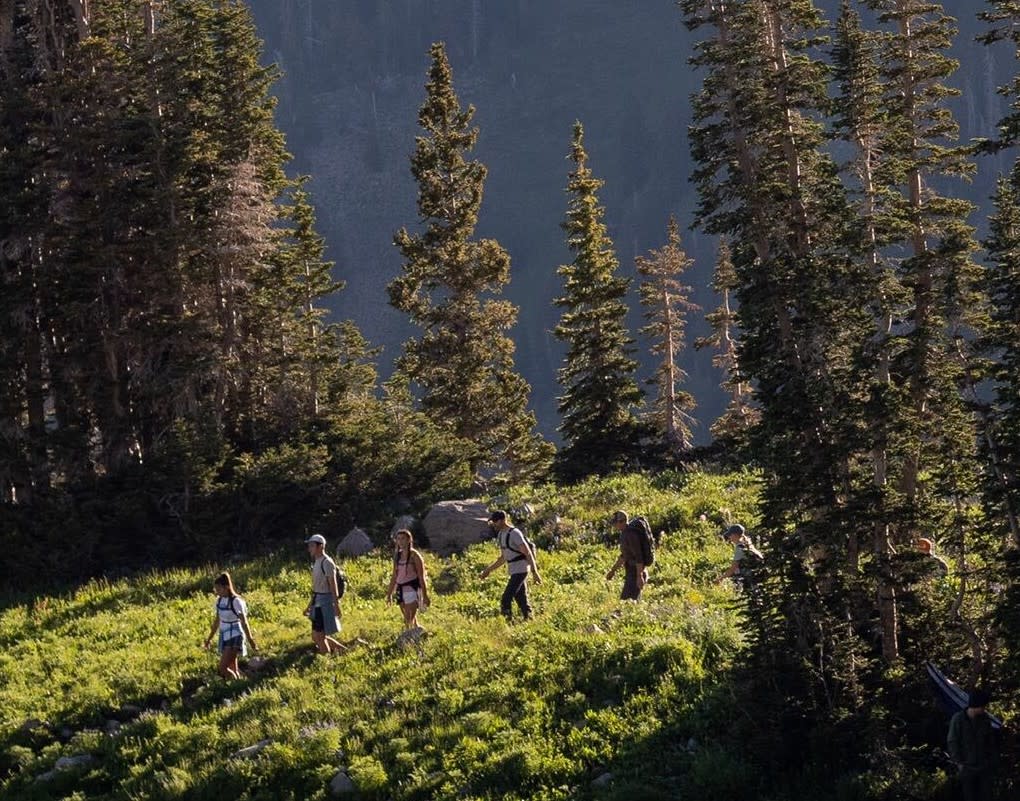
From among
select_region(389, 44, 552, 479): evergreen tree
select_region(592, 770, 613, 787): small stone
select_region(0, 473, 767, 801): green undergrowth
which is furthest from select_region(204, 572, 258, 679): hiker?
select_region(389, 44, 552, 479): evergreen tree

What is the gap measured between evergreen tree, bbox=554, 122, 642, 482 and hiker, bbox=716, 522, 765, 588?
1698 cm

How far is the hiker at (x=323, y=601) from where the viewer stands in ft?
61.1

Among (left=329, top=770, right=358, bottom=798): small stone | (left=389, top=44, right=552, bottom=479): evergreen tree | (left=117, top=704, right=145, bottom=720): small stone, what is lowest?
(left=329, top=770, right=358, bottom=798): small stone

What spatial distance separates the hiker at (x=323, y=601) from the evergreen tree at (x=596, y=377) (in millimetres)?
20635

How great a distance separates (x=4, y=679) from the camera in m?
20.0

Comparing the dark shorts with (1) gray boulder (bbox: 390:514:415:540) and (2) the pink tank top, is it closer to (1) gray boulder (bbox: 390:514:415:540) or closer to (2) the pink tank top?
(2) the pink tank top

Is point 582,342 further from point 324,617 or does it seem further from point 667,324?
point 324,617

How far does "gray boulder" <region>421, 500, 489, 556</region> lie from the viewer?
27.8 m

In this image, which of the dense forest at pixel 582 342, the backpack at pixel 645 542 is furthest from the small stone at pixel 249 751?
the backpack at pixel 645 542

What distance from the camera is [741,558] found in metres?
17.6

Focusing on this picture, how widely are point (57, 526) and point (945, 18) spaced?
75.8 ft

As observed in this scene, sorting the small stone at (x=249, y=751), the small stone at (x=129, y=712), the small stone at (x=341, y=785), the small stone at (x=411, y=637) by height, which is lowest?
the small stone at (x=341, y=785)

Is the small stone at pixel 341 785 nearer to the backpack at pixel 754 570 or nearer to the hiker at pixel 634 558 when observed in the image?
the backpack at pixel 754 570

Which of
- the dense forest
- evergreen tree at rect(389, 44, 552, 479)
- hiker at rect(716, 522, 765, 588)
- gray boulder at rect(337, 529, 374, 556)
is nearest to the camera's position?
the dense forest
